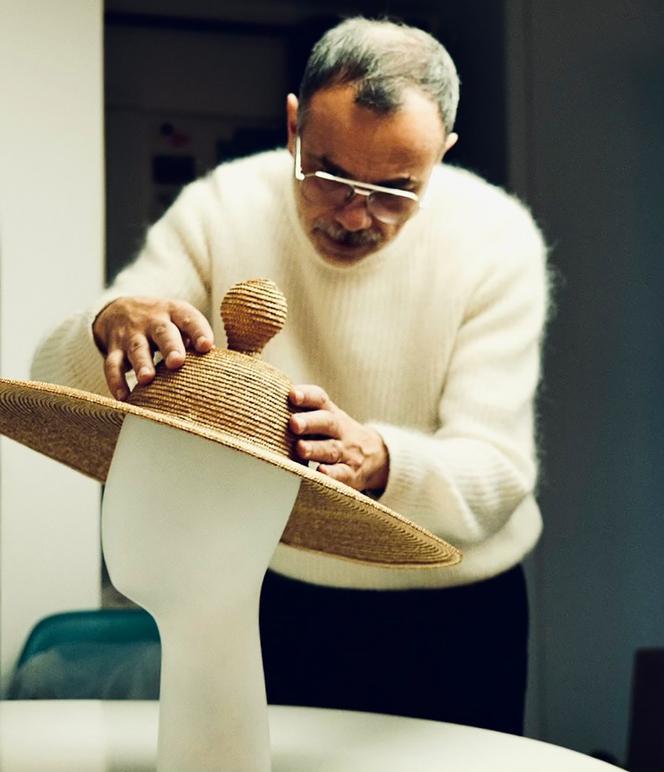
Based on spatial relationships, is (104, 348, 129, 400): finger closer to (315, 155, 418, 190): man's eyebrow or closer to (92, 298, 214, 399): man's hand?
(92, 298, 214, 399): man's hand

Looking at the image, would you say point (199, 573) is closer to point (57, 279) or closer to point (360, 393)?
point (360, 393)

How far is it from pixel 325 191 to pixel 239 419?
0.39 meters

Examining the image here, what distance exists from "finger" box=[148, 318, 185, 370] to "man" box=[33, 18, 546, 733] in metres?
0.18

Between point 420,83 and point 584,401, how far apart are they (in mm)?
754

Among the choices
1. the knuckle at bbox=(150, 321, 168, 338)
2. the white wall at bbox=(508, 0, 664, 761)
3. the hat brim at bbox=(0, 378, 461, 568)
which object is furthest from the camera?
the white wall at bbox=(508, 0, 664, 761)

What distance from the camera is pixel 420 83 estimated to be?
3.37 ft

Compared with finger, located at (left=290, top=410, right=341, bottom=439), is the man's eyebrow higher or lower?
higher

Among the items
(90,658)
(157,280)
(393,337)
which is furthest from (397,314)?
(90,658)

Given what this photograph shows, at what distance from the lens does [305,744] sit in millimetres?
929

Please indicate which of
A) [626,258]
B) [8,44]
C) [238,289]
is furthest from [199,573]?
[626,258]

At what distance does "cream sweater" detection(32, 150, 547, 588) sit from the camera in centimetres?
114

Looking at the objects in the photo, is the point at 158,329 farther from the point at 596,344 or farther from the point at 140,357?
the point at 596,344

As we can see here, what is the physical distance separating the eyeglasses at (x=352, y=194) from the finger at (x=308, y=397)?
30cm

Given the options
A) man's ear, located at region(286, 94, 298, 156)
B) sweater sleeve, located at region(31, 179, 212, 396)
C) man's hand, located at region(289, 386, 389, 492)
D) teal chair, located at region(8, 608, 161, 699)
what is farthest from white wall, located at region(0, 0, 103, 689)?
man's hand, located at region(289, 386, 389, 492)
